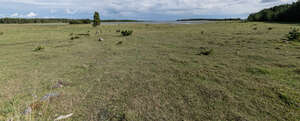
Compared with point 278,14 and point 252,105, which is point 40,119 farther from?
point 278,14

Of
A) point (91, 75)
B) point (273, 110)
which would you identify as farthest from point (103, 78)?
point (273, 110)

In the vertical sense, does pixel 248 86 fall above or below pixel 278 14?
below

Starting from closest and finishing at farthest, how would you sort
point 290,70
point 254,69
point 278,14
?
point 290,70 → point 254,69 → point 278,14

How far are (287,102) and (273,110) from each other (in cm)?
52

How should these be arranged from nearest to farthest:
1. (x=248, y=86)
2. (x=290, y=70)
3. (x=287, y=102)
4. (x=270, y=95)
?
1. (x=287, y=102)
2. (x=270, y=95)
3. (x=248, y=86)
4. (x=290, y=70)

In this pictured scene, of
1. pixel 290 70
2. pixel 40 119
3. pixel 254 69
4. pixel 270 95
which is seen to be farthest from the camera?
pixel 254 69

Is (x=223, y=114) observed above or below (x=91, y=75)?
below

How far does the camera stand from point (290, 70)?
436 centimetres

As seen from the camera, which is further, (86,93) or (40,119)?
(86,93)

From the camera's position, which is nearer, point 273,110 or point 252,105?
point 273,110

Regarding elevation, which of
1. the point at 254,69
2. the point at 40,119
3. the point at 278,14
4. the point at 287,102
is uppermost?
the point at 278,14

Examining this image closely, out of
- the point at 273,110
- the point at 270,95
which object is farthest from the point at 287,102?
the point at 273,110

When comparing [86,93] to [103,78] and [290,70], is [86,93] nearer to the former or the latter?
[103,78]

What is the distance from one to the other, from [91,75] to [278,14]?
210 ft
